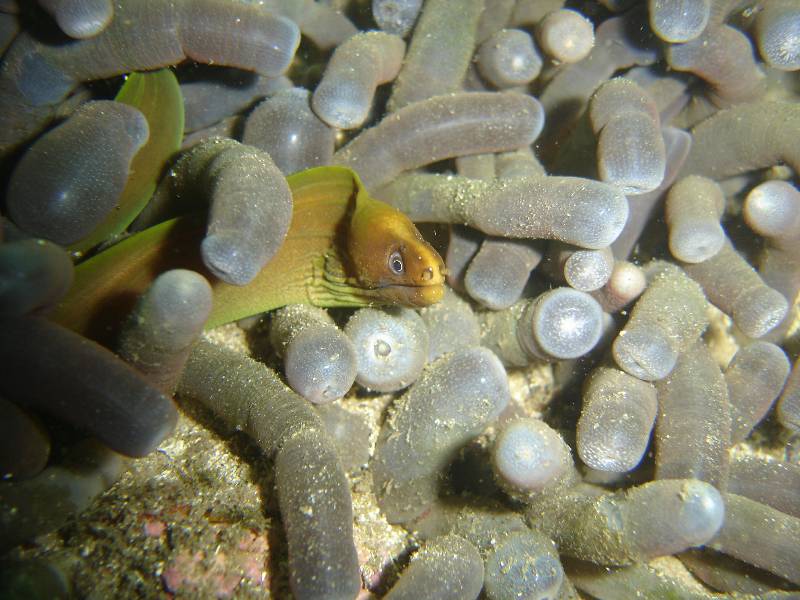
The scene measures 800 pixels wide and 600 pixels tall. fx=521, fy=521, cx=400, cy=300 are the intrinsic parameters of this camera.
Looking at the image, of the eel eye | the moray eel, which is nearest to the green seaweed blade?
the moray eel

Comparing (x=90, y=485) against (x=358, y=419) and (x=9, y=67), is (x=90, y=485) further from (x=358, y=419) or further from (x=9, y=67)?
(x=9, y=67)

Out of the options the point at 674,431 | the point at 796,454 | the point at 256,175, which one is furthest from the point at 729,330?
the point at 256,175

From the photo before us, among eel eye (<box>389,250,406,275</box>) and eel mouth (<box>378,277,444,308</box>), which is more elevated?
eel eye (<box>389,250,406,275</box>)

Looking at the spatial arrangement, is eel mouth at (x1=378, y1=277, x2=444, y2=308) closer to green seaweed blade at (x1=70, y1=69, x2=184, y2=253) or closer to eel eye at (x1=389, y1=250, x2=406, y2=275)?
eel eye at (x1=389, y1=250, x2=406, y2=275)

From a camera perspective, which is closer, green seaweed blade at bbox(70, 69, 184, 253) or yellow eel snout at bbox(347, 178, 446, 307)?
yellow eel snout at bbox(347, 178, 446, 307)

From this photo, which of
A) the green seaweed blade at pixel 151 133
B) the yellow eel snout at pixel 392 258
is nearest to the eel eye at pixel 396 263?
the yellow eel snout at pixel 392 258

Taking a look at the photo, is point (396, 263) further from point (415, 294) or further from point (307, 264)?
point (307, 264)

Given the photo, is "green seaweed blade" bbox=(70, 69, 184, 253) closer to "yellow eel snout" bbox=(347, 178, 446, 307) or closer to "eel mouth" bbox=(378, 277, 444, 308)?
"yellow eel snout" bbox=(347, 178, 446, 307)

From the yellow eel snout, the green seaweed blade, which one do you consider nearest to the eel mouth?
the yellow eel snout
